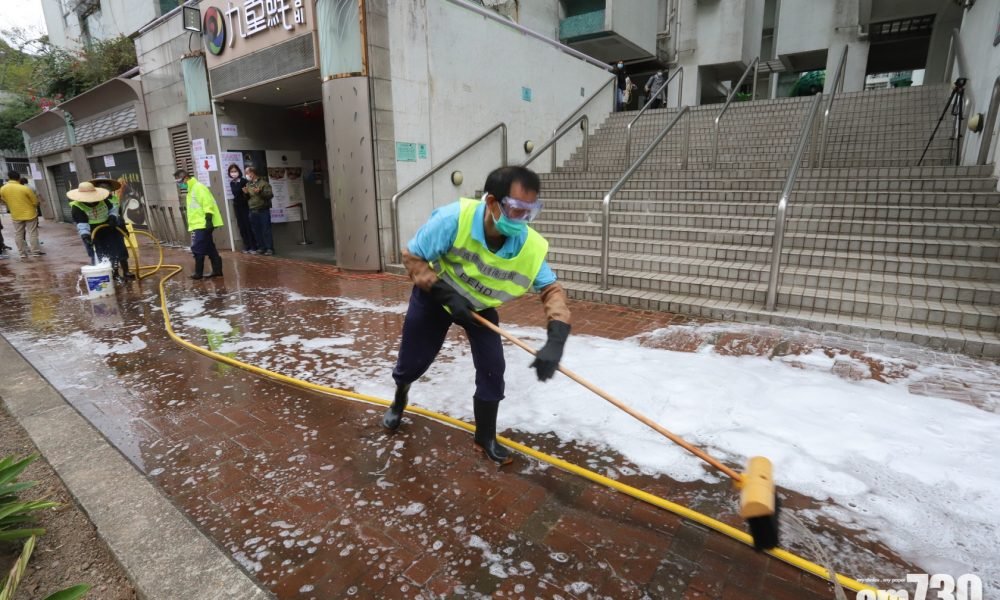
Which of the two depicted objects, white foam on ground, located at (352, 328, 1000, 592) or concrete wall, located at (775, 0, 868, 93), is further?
concrete wall, located at (775, 0, 868, 93)

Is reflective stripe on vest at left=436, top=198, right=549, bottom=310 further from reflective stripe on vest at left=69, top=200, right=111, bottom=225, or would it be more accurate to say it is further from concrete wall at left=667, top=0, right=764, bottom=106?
concrete wall at left=667, top=0, right=764, bottom=106

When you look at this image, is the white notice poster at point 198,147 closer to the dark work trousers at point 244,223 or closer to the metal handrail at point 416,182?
the dark work trousers at point 244,223

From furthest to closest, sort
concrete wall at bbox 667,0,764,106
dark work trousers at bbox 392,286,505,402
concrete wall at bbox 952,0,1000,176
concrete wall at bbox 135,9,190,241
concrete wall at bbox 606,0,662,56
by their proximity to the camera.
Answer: concrete wall at bbox 667,0,764,106
concrete wall at bbox 606,0,662,56
concrete wall at bbox 135,9,190,241
concrete wall at bbox 952,0,1000,176
dark work trousers at bbox 392,286,505,402

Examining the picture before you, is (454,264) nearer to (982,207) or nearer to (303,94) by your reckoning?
(982,207)

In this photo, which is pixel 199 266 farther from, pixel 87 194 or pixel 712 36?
pixel 712 36

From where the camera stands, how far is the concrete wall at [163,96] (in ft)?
33.8

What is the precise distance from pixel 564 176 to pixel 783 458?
7503 mm

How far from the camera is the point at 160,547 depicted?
2018mm

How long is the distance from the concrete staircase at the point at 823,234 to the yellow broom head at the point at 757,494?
356cm

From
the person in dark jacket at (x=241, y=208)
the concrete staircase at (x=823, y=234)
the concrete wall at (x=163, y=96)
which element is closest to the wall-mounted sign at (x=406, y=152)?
the concrete staircase at (x=823, y=234)

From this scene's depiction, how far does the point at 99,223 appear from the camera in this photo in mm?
7125

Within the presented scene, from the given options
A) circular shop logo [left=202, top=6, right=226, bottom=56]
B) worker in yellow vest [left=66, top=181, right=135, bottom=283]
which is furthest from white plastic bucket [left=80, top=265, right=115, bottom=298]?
circular shop logo [left=202, top=6, right=226, bottom=56]

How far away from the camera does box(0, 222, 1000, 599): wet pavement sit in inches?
78.1

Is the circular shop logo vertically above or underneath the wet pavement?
above
